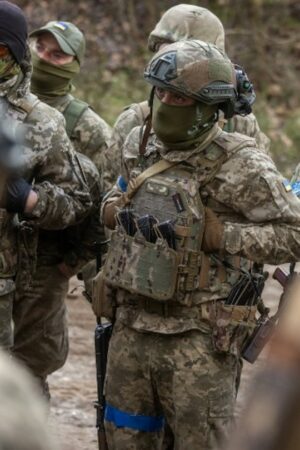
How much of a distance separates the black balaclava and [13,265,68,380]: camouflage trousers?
126cm

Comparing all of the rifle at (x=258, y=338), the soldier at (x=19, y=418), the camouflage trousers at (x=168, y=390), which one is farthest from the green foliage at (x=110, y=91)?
the soldier at (x=19, y=418)

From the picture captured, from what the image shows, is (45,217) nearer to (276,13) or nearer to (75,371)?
(75,371)

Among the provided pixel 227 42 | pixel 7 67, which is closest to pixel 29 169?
pixel 7 67

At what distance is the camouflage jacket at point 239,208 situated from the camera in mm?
4762

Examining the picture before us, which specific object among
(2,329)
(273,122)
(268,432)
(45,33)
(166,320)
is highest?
(268,432)

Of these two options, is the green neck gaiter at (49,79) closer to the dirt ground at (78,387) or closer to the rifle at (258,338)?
the dirt ground at (78,387)

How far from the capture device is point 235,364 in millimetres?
5051

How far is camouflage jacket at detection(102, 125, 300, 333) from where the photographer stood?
187 inches

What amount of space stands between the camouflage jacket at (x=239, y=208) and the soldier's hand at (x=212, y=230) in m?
0.03

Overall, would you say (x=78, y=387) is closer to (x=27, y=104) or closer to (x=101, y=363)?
(x=101, y=363)

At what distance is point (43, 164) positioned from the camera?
18.2 feet

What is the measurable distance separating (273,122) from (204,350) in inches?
412

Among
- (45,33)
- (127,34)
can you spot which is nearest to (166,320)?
(45,33)

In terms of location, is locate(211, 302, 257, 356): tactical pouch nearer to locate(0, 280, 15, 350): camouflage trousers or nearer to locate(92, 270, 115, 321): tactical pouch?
locate(92, 270, 115, 321): tactical pouch
